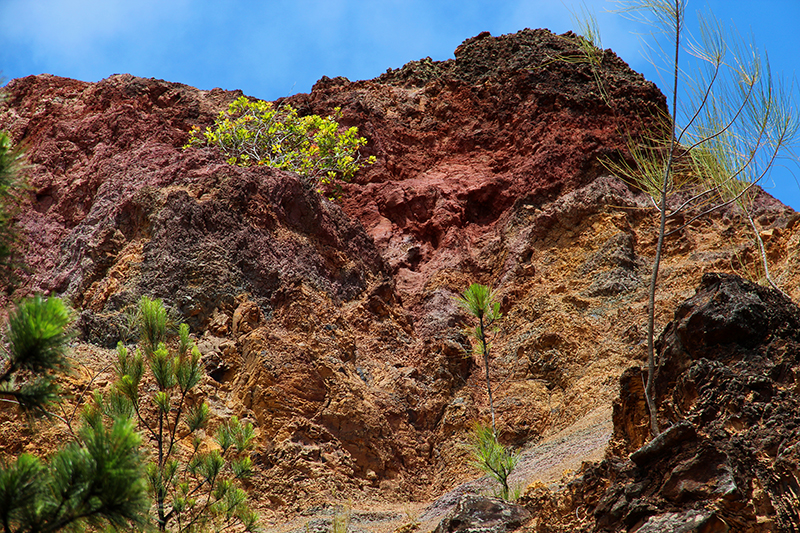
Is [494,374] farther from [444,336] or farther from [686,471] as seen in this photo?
[686,471]

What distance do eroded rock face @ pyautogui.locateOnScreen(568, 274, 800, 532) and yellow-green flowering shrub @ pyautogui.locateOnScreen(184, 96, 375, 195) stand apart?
12.7 meters

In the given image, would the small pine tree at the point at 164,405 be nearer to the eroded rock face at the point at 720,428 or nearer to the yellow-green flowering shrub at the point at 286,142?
the eroded rock face at the point at 720,428

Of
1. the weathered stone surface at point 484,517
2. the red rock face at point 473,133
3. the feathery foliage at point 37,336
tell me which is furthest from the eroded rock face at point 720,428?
the red rock face at point 473,133

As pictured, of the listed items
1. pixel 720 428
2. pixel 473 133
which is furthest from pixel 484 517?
pixel 473 133

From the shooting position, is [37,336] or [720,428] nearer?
[37,336]

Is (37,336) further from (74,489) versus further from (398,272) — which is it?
(398,272)

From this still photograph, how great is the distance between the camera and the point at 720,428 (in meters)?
5.43

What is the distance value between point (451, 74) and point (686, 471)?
1932 cm

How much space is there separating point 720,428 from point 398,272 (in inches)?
478

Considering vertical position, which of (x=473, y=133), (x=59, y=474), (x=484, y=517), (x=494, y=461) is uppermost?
(x=473, y=133)

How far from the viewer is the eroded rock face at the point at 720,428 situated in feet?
15.6

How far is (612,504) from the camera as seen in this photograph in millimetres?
5625

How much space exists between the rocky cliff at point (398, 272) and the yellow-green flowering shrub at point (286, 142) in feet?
3.75

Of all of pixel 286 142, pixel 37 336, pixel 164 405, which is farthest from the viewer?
pixel 286 142
